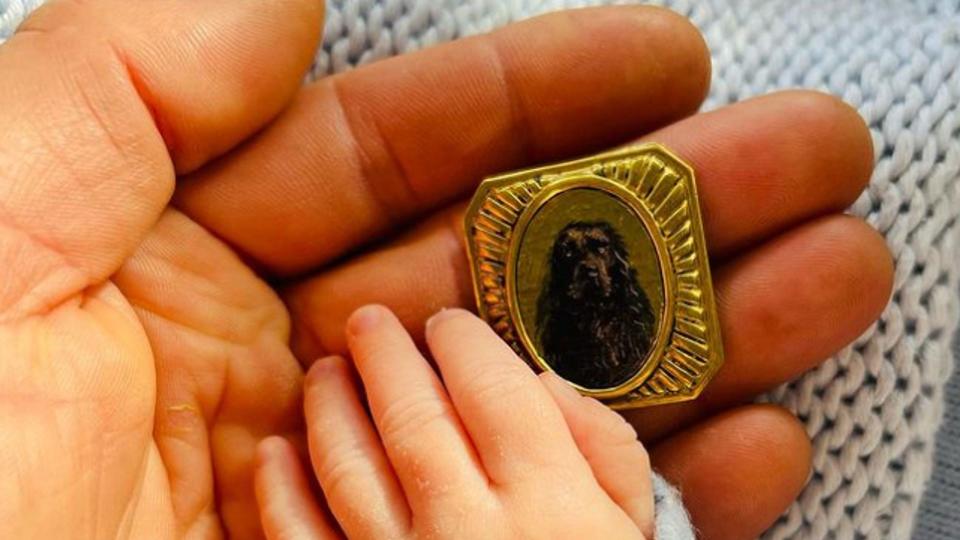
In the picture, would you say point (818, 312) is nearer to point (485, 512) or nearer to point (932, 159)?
point (932, 159)

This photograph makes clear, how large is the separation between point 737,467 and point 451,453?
253 millimetres

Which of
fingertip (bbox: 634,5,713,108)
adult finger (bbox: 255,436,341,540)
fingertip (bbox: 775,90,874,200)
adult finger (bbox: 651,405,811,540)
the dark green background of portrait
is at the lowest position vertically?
adult finger (bbox: 651,405,811,540)

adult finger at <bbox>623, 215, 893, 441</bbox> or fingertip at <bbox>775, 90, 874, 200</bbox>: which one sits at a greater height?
fingertip at <bbox>775, 90, 874, 200</bbox>

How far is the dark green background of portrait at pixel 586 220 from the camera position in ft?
2.47

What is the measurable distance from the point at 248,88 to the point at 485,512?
34 centimetres

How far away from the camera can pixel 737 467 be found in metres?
0.78

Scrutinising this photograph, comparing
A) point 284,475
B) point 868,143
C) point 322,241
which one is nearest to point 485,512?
point 284,475

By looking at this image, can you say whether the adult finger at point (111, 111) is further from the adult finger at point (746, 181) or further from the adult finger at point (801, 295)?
the adult finger at point (801, 295)

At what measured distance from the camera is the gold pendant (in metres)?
0.75

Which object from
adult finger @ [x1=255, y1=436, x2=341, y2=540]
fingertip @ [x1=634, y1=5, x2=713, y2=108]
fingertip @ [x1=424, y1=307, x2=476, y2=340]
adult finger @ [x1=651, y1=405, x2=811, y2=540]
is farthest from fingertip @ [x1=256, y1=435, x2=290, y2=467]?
fingertip @ [x1=634, y1=5, x2=713, y2=108]

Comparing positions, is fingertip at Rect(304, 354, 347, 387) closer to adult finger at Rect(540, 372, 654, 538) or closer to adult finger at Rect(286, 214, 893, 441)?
adult finger at Rect(286, 214, 893, 441)

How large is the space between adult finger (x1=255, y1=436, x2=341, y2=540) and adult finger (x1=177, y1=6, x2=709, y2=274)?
0.52ft

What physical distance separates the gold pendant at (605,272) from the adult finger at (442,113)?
0.17ft

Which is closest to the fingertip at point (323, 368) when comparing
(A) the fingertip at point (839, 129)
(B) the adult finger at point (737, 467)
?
(B) the adult finger at point (737, 467)
